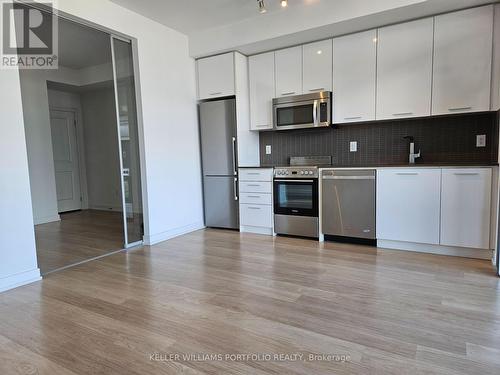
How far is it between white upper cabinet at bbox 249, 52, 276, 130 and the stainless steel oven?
786mm

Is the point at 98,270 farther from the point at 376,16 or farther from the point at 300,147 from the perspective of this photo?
the point at 376,16

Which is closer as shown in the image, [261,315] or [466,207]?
[261,315]

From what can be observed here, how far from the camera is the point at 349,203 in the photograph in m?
3.48

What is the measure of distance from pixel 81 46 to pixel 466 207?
5271 millimetres

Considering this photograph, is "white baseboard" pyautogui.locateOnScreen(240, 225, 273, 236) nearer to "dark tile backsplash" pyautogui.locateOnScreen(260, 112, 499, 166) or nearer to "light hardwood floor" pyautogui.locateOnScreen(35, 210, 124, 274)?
"dark tile backsplash" pyautogui.locateOnScreen(260, 112, 499, 166)

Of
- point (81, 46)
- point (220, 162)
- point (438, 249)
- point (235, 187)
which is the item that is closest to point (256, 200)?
point (235, 187)

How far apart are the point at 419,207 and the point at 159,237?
296 cm

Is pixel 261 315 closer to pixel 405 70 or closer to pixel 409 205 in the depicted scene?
pixel 409 205

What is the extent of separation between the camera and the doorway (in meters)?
3.58

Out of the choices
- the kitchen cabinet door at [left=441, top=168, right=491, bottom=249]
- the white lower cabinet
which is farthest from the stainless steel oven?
the kitchen cabinet door at [left=441, top=168, right=491, bottom=249]

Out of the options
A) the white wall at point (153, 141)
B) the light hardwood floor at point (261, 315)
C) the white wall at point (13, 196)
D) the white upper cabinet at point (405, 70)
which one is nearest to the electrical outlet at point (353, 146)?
the white upper cabinet at point (405, 70)

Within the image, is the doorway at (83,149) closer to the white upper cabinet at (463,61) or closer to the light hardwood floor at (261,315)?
the light hardwood floor at (261,315)

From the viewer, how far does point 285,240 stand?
3.83 metres

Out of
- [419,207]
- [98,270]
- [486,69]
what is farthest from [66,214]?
[486,69]
